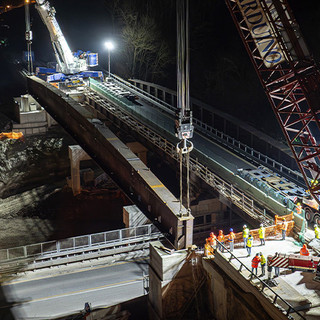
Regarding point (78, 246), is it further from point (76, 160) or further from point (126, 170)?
point (76, 160)

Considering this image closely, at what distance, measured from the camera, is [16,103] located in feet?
164

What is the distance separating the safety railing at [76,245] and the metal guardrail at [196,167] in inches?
225

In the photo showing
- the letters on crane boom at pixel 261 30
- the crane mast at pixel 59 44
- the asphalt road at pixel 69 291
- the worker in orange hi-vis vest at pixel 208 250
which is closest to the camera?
the worker in orange hi-vis vest at pixel 208 250

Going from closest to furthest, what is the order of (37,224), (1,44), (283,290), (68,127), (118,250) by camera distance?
(283,290) < (118,250) < (37,224) < (68,127) < (1,44)

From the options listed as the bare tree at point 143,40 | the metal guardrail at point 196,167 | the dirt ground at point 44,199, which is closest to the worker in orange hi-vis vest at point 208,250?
the metal guardrail at point 196,167

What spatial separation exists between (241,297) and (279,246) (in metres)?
4.71

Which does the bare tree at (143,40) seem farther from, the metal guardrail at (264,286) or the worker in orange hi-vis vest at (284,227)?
the metal guardrail at (264,286)

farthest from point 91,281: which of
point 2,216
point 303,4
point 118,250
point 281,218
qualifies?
point 303,4

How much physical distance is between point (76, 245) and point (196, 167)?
36.3ft

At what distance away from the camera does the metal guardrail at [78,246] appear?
2814 cm

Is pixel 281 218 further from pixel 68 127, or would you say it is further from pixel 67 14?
pixel 67 14

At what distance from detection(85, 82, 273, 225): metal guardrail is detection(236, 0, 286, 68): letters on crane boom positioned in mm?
8653

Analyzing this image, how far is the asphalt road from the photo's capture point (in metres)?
25.5

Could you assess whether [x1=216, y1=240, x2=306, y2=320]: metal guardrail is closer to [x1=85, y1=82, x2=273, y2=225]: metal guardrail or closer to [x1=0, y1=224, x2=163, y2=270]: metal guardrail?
[x1=85, y1=82, x2=273, y2=225]: metal guardrail
